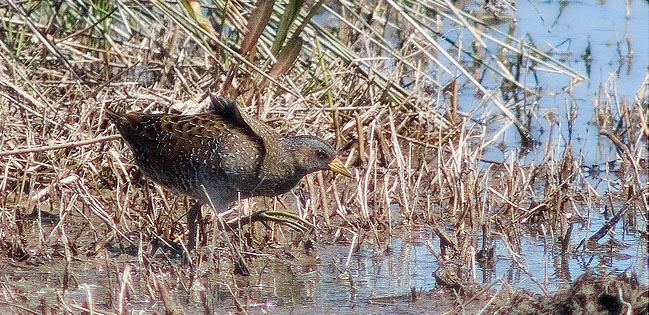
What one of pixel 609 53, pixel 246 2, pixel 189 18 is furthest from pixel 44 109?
pixel 609 53

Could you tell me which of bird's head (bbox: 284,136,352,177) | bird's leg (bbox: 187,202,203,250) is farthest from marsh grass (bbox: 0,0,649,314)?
bird's head (bbox: 284,136,352,177)

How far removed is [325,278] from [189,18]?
178 centimetres

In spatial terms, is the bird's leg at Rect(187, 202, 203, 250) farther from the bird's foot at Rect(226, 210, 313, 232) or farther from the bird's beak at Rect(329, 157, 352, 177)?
the bird's beak at Rect(329, 157, 352, 177)

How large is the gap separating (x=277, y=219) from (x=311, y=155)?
0.39 metres

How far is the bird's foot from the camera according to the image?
575 centimetres

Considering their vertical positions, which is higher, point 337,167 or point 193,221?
point 337,167

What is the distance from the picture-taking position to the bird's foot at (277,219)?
18.9 feet

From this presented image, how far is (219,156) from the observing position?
5773 millimetres

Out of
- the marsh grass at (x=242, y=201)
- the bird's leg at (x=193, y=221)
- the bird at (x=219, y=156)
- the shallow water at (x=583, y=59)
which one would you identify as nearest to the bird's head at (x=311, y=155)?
the bird at (x=219, y=156)

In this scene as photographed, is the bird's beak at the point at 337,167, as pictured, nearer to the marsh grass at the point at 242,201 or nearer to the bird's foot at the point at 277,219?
the marsh grass at the point at 242,201

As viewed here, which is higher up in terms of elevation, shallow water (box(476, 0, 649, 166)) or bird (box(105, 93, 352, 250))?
shallow water (box(476, 0, 649, 166))

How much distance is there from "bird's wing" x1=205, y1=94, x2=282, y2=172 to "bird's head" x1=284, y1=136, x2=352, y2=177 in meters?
0.07

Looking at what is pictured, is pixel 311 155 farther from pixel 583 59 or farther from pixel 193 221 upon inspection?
pixel 583 59

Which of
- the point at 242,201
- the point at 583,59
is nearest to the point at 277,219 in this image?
the point at 242,201
